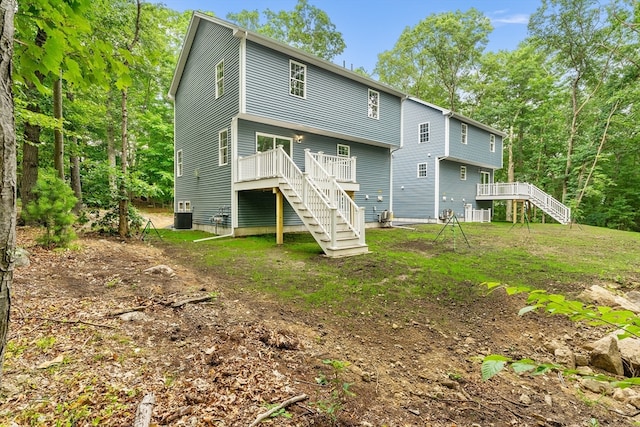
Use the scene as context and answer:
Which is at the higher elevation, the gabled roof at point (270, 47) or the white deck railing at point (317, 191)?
the gabled roof at point (270, 47)

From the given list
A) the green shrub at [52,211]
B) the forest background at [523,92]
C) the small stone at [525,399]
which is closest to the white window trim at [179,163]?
the forest background at [523,92]

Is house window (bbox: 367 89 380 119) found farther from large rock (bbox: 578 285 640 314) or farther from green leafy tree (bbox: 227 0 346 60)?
green leafy tree (bbox: 227 0 346 60)

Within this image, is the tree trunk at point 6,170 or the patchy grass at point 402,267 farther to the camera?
the patchy grass at point 402,267

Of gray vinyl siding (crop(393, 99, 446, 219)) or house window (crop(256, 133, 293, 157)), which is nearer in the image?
house window (crop(256, 133, 293, 157))

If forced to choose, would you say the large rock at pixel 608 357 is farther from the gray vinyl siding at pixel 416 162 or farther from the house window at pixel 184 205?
the gray vinyl siding at pixel 416 162

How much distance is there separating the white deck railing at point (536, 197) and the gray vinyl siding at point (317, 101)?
32.5 feet

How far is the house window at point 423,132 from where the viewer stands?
18641 millimetres

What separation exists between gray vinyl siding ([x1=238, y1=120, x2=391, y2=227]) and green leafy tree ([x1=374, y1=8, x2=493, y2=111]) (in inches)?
583

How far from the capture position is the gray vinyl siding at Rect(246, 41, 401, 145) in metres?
10.3

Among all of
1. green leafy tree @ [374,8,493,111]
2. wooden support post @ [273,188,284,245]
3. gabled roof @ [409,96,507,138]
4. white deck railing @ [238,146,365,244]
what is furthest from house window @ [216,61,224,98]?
green leafy tree @ [374,8,493,111]

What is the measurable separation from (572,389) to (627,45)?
2504cm

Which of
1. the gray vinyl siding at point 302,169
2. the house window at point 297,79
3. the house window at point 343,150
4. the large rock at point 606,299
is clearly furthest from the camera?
the house window at point 343,150

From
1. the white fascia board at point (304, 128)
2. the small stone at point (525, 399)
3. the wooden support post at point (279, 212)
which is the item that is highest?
the white fascia board at point (304, 128)

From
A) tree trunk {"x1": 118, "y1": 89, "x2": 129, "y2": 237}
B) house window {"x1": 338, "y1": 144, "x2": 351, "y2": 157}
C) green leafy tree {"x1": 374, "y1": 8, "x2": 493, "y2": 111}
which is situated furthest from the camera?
green leafy tree {"x1": 374, "y1": 8, "x2": 493, "y2": 111}
